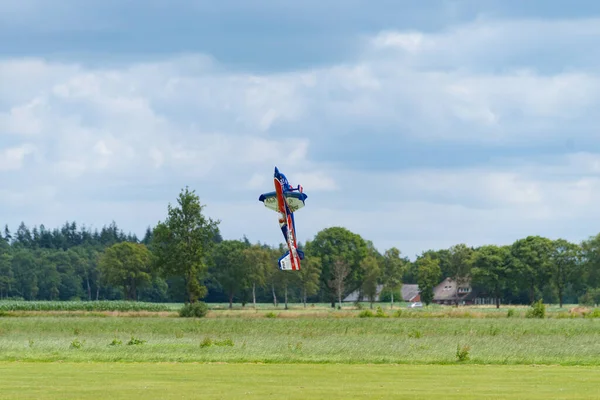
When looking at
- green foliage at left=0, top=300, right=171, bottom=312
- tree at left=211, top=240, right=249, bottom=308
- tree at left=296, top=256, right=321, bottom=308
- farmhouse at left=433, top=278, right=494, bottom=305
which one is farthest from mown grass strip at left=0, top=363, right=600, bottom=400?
farmhouse at left=433, top=278, right=494, bottom=305

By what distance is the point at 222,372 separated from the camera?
117 ft

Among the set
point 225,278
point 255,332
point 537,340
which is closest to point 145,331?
point 255,332

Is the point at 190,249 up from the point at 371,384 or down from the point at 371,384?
up

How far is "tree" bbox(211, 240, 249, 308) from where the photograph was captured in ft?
516

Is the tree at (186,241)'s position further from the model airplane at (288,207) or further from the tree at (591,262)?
the tree at (591,262)

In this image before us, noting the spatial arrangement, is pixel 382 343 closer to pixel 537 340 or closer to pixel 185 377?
pixel 537 340

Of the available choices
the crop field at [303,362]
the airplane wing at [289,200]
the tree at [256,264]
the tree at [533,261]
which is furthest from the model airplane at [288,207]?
the tree at [533,261]

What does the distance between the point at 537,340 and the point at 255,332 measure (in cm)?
2092

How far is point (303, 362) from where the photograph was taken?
137ft

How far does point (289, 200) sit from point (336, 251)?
111 metres

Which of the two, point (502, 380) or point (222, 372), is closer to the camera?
point (502, 380)

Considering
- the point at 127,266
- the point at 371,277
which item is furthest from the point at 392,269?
the point at 127,266

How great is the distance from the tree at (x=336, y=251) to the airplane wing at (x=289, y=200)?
10835cm

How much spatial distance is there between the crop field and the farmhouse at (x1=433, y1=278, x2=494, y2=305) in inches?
4226
